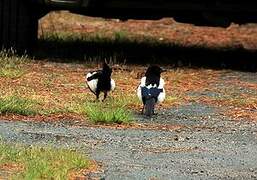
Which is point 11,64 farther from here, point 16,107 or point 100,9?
point 16,107

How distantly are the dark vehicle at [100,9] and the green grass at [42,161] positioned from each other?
590 centimetres

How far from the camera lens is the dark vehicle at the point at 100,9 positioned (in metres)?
12.8

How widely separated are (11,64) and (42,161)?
539cm

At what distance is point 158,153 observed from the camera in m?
7.28

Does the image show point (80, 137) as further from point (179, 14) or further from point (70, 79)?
point (179, 14)

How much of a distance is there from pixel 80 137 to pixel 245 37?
10257 mm

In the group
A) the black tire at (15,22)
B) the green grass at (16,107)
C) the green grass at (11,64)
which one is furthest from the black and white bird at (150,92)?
the black tire at (15,22)

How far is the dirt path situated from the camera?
21.9 feet

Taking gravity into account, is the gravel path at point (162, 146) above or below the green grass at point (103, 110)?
below

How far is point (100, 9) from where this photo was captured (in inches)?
518

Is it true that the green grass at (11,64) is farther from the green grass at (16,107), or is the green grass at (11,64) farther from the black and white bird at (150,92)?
the black and white bird at (150,92)

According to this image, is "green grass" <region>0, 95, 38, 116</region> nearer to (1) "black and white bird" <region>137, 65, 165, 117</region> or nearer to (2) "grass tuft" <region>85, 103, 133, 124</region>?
(2) "grass tuft" <region>85, 103, 133, 124</region>

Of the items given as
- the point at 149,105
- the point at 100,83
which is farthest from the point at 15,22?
the point at 149,105

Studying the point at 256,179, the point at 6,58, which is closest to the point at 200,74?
the point at 6,58
